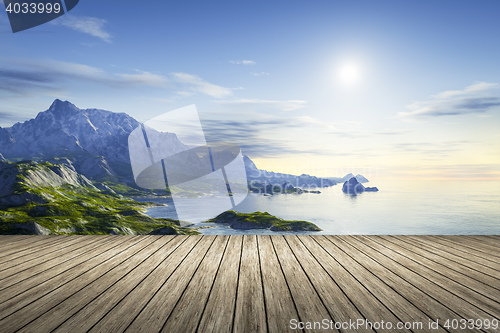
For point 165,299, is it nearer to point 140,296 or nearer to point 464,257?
point 140,296

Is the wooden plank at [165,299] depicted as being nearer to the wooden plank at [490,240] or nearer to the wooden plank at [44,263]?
the wooden plank at [44,263]

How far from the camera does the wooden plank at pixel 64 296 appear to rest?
250 centimetres

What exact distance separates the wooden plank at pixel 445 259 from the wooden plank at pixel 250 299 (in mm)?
3027

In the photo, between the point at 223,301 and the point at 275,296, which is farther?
the point at 275,296

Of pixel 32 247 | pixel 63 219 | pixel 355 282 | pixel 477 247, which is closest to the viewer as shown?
pixel 355 282

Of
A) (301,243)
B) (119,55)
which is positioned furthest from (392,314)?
(119,55)

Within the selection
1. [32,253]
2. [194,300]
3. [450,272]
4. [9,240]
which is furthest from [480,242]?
[9,240]

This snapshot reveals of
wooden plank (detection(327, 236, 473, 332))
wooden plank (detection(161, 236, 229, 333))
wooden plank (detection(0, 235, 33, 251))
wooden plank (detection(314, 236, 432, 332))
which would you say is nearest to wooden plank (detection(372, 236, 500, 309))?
wooden plank (detection(327, 236, 473, 332))

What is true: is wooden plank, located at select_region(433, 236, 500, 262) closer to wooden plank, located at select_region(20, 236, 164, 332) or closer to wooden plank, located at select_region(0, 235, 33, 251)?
wooden plank, located at select_region(20, 236, 164, 332)

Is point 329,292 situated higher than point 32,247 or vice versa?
point 329,292

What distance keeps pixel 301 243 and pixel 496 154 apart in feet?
31.3

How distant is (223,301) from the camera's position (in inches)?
114

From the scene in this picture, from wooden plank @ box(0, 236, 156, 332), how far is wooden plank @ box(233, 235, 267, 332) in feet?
5.38

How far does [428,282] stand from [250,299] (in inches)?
95.3
